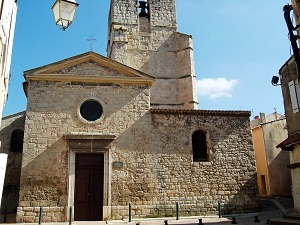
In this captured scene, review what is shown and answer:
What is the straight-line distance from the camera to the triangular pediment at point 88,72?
44.0ft

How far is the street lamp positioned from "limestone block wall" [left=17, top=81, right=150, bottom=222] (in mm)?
8433

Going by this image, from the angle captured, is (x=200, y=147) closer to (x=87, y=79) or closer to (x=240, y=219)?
(x=240, y=219)

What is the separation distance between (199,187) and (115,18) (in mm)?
15042

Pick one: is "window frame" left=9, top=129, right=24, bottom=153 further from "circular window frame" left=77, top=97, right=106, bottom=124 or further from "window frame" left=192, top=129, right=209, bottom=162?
"window frame" left=192, top=129, right=209, bottom=162

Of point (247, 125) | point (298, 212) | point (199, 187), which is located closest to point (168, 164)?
point (199, 187)

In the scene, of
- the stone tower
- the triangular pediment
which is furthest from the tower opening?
the triangular pediment

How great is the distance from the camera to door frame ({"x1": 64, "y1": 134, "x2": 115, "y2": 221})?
1241 centimetres

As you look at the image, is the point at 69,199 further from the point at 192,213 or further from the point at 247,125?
the point at 247,125

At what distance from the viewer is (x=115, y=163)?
13.0 m

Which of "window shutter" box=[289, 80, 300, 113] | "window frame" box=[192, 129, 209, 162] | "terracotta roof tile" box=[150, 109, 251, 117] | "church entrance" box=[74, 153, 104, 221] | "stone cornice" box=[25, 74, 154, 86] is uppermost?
"stone cornice" box=[25, 74, 154, 86]

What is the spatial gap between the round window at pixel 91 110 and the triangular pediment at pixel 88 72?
3.45 ft

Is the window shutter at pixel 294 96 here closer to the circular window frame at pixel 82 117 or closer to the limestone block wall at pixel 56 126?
the limestone block wall at pixel 56 126

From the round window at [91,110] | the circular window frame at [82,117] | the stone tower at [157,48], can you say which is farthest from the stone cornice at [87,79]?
the stone tower at [157,48]

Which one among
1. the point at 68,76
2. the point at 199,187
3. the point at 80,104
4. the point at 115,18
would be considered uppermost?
the point at 115,18
